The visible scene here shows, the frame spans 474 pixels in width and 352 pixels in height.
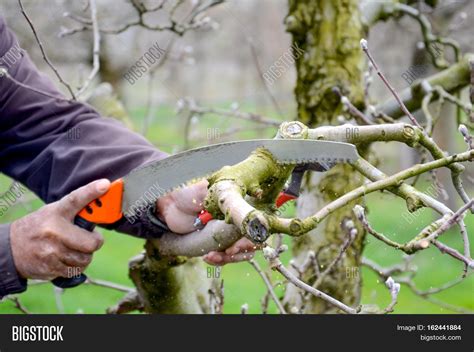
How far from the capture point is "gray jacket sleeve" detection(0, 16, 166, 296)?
69.1 inches

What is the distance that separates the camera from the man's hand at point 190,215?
155cm

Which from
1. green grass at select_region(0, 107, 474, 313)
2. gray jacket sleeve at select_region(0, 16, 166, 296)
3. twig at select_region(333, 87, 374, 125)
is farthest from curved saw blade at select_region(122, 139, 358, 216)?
green grass at select_region(0, 107, 474, 313)

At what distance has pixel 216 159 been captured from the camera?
1.29 meters

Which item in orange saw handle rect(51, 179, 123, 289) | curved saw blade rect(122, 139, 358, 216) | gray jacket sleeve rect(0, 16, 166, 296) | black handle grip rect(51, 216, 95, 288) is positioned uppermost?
gray jacket sleeve rect(0, 16, 166, 296)

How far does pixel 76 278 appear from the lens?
1.65m

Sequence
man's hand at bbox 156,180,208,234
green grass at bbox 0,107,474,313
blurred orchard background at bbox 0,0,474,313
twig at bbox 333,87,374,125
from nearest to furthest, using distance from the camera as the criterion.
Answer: man's hand at bbox 156,180,208,234, twig at bbox 333,87,374,125, blurred orchard background at bbox 0,0,474,313, green grass at bbox 0,107,474,313

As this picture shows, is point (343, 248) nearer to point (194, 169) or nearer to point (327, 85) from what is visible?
point (194, 169)

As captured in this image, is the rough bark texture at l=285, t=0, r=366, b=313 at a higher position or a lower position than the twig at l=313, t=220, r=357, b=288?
higher

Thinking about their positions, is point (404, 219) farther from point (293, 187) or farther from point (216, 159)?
point (216, 159)

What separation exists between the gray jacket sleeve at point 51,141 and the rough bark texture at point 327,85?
483mm

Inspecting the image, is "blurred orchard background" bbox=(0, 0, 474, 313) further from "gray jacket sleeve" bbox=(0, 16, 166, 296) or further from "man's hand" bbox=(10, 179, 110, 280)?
"man's hand" bbox=(10, 179, 110, 280)

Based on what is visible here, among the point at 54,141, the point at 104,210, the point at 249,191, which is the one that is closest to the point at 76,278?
the point at 104,210

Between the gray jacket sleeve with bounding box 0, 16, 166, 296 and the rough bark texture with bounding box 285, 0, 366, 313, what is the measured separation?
48cm

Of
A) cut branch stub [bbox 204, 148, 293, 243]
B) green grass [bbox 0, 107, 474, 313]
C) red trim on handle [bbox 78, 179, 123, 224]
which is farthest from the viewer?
green grass [bbox 0, 107, 474, 313]
